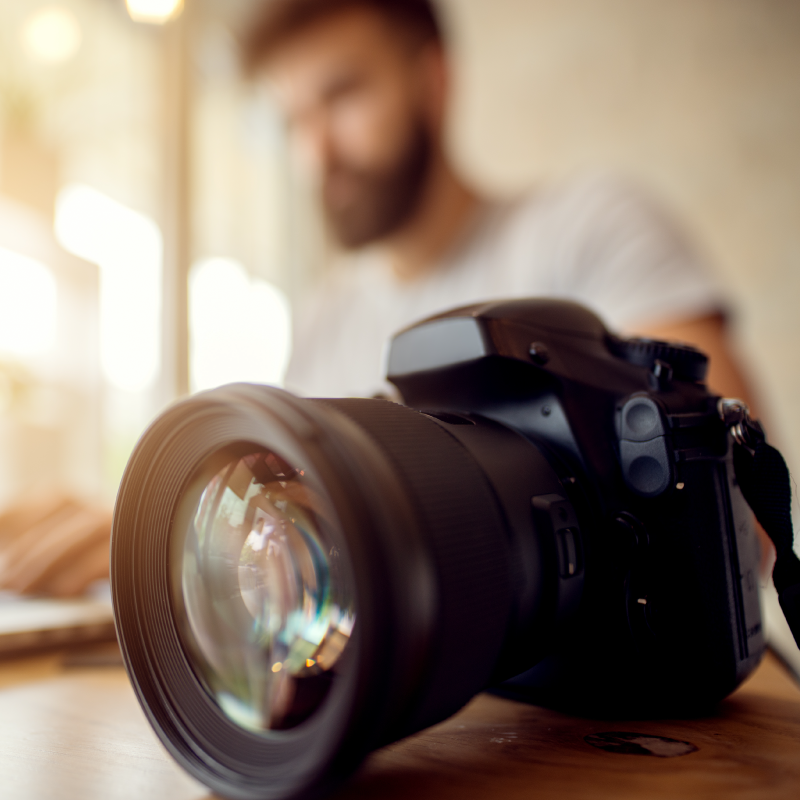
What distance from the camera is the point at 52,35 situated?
1.21 meters

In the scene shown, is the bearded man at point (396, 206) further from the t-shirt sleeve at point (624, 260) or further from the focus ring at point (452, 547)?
the focus ring at point (452, 547)

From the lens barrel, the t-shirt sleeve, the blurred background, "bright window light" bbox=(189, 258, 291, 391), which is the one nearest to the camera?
the lens barrel

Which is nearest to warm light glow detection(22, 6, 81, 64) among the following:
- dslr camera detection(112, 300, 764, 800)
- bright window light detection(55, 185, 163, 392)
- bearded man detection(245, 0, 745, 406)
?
bright window light detection(55, 185, 163, 392)

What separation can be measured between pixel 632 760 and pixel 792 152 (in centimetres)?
148

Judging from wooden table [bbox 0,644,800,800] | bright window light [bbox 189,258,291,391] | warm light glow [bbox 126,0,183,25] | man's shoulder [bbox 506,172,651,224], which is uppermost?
warm light glow [bbox 126,0,183,25]

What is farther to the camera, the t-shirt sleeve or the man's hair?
the man's hair

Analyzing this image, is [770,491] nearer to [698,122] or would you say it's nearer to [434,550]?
[434,550]

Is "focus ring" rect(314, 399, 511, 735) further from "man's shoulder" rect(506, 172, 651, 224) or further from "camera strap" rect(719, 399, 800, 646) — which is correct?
"man's shoulder" rect(506, 172, 651, 224)

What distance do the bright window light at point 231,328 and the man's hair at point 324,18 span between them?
0.46 meters

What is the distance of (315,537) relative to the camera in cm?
30

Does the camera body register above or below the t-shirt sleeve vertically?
below

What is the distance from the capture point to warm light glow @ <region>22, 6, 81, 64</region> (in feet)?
3.84

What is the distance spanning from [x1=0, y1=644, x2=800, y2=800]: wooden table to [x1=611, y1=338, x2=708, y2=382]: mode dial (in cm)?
19

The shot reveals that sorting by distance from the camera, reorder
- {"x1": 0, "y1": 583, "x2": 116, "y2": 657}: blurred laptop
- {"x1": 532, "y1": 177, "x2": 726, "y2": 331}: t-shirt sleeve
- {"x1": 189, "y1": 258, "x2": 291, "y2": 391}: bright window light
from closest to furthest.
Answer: {"x1": 0, "y1": 583, "x2": 116, "y2": 657}: blurred laptop → {"x1": 532, "y1": 177, "x2": 726, "y2": 331}: t-shirt sleeve → {"x1": 189, "y1": 258, "x2": 291, "y2": 391}: bright window light
